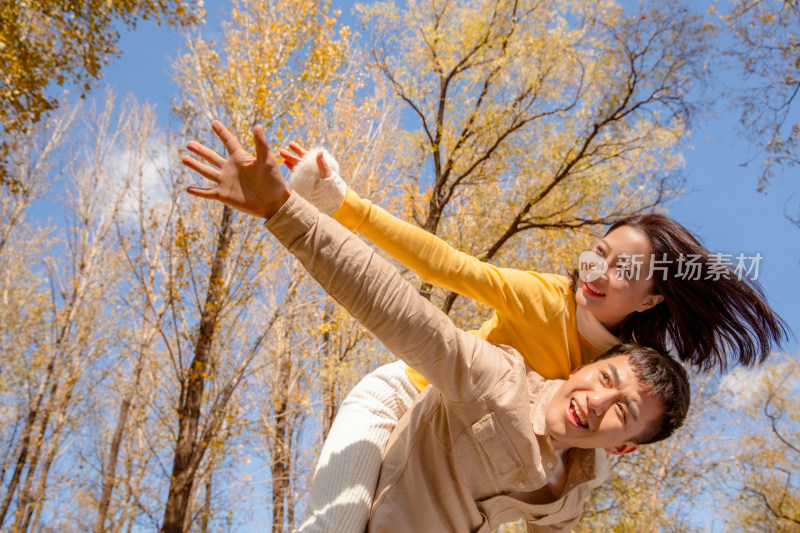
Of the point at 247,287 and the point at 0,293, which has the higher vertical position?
the point at 0,293

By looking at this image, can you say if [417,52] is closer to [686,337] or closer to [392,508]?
[686,337]

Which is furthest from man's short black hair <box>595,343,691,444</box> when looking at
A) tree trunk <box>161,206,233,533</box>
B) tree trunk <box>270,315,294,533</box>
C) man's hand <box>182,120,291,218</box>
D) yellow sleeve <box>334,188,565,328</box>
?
tree trunk <box>270,315,294,533</box>

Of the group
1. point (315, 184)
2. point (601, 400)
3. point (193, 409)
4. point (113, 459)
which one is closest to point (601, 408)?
point (601, 400)

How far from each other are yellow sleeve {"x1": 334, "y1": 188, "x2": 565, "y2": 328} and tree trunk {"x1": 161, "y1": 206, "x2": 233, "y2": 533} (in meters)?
4.37

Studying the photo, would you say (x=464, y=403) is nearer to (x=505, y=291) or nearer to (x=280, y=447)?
(x=505, y=291)

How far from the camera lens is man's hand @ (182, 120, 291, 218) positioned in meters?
1.29

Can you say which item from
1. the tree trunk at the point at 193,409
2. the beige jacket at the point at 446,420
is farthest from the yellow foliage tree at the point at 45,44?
the beige jacket at the point at 446,420

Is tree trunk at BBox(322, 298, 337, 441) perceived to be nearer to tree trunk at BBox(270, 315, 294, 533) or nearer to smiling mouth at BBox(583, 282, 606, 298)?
tree trunk at BBox(270, 315, 294, 533)

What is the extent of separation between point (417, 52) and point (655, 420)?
6.96 metres

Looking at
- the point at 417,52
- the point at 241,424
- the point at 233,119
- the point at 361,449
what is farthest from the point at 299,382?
the point at 361,449

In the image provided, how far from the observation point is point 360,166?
9266mm

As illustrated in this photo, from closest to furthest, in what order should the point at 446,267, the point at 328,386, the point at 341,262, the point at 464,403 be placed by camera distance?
1. the point at 341,262
2. the point at 464,403
3. the point at 446,267
4. the point at 328,386

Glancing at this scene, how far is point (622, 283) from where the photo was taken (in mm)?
1939

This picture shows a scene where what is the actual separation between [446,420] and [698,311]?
112 centimetres
